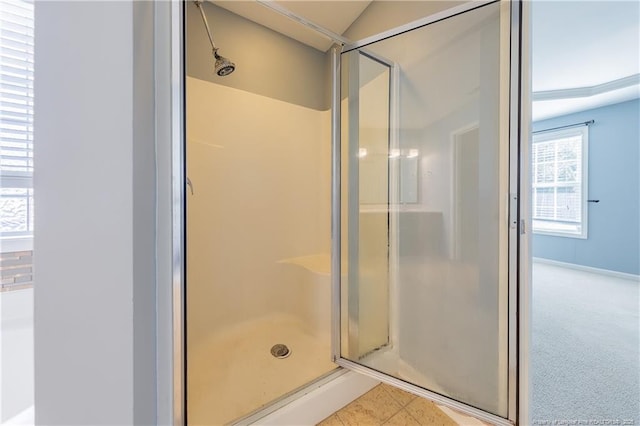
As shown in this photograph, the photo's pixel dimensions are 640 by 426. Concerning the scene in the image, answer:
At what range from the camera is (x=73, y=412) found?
0.62 metres

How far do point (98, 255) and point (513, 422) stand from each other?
1.56 m

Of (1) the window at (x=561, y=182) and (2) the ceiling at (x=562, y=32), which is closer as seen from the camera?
(2) the ceiling at (x=562, y=32)

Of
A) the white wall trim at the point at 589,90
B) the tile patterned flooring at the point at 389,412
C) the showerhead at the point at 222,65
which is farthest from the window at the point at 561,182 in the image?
the showerhead at the point at 222,65

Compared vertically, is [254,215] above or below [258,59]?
below

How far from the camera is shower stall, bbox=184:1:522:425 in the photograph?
3.96ft

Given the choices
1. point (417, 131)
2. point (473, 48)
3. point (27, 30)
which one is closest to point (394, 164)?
point (417, 131)

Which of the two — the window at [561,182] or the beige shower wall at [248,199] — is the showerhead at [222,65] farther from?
the window at [561,182]

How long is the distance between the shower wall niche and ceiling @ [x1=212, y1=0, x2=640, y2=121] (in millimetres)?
203

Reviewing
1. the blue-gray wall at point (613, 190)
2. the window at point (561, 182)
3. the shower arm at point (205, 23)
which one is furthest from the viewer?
the window at point (561, 182)

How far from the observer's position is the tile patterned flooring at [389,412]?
1.30m

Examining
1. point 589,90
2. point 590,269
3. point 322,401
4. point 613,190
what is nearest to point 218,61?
point 322,401

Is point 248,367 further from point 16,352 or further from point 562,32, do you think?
point 562,32

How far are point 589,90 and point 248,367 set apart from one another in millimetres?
5023

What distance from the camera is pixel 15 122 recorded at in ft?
4.08
